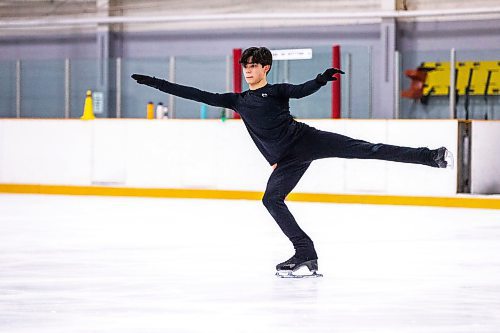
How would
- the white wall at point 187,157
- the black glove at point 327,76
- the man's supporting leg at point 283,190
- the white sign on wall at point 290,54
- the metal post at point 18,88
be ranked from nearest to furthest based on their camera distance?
the black glove at point 327,76 < the man's supporting leg at point 283,190 < the white wall at point 187,157 < the white sign on wall at point 290,54 < the metal post at point 18,88

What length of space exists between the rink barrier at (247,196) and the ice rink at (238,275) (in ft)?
5.53

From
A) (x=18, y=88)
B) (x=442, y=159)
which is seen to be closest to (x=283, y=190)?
(x=442, y=159)

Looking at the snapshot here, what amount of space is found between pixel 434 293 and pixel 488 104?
10.8m

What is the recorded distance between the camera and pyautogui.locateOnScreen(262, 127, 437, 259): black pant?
5387 millimetres

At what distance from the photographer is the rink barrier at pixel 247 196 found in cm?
1235

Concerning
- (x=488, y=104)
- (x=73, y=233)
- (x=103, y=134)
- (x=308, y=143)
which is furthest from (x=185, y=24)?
(x=308, y=143)

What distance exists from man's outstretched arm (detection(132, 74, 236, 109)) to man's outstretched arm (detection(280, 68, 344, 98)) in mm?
370

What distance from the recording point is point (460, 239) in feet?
26.9

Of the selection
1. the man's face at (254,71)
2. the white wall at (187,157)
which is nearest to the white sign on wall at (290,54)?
the white wall at (187,157)

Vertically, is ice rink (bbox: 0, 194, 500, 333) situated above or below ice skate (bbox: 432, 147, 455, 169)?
below

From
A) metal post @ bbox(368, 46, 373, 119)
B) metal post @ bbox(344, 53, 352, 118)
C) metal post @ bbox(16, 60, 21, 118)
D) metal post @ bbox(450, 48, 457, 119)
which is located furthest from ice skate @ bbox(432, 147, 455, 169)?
metal post @ bbox(16, 60, 21, 118)

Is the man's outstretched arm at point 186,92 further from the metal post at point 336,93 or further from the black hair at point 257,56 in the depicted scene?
the metal post at point 336,93

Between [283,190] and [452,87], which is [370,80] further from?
[283,190]

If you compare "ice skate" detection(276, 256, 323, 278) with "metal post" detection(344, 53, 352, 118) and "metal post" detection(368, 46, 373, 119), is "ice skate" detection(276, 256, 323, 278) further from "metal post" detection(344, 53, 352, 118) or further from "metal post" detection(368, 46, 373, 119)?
"metal post" detection(368, 46, 373, 119)
